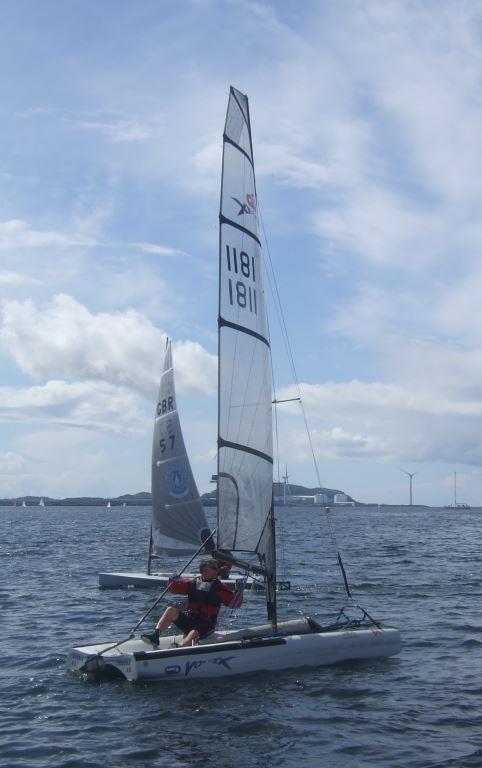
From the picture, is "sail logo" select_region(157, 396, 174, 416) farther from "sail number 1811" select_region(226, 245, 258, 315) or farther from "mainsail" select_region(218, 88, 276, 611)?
"sail number 1811" select_region(226, 245, 258, 315)

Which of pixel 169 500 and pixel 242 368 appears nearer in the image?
pixel 242 368

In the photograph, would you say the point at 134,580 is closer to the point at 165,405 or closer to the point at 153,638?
the point at 165,405

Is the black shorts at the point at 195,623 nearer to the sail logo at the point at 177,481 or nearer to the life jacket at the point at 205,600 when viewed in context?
the life jacket at the point at 205,600

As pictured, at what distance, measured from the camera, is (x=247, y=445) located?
15219mm

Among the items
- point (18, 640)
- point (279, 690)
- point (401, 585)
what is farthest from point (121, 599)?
point (279, 690)

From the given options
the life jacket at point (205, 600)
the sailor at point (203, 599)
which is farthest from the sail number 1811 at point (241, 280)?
the life jacket at point (205, 600)

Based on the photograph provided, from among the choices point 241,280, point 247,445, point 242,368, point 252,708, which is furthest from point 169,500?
point 252,708

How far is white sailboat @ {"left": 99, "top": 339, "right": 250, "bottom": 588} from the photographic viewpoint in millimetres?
25797

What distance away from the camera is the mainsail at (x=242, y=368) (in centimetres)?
1489

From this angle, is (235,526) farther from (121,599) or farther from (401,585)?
(401,585)

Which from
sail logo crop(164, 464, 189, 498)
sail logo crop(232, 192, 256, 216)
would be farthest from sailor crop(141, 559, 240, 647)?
sail logo crop(164, 464, 189, 498)

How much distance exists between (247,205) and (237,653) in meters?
8.26

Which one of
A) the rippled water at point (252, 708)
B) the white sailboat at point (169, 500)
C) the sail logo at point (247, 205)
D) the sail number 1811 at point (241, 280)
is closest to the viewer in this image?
the rippled water at point (252, 708)

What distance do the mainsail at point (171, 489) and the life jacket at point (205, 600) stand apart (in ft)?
35.1
